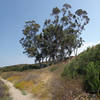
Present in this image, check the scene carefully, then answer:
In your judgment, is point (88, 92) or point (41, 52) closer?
point (88, 92)

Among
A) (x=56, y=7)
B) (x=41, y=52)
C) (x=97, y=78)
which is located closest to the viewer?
(x=97, y=78)

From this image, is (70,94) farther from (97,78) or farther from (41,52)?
(41,52)

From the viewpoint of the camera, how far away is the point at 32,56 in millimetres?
36406

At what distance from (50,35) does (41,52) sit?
6.24 meters

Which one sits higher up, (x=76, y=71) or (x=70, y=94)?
(x=76, y=71)

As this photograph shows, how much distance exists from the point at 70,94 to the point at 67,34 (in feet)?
100.0

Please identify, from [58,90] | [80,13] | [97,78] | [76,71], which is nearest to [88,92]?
[97,78]

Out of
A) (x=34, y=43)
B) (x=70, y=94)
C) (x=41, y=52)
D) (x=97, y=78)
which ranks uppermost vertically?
(x=34, y=43)

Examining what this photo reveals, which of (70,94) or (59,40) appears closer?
(70,94)

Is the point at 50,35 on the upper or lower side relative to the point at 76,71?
upper

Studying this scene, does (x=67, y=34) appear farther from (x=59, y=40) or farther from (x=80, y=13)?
(x=80, y=13)

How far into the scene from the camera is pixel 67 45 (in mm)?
38656

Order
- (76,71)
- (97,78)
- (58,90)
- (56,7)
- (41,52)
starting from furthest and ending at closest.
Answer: (41,52)
(56,7)
(76,71)
(58,90)
(97,78)

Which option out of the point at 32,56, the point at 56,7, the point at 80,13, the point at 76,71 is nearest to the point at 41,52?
the point at 32,56
